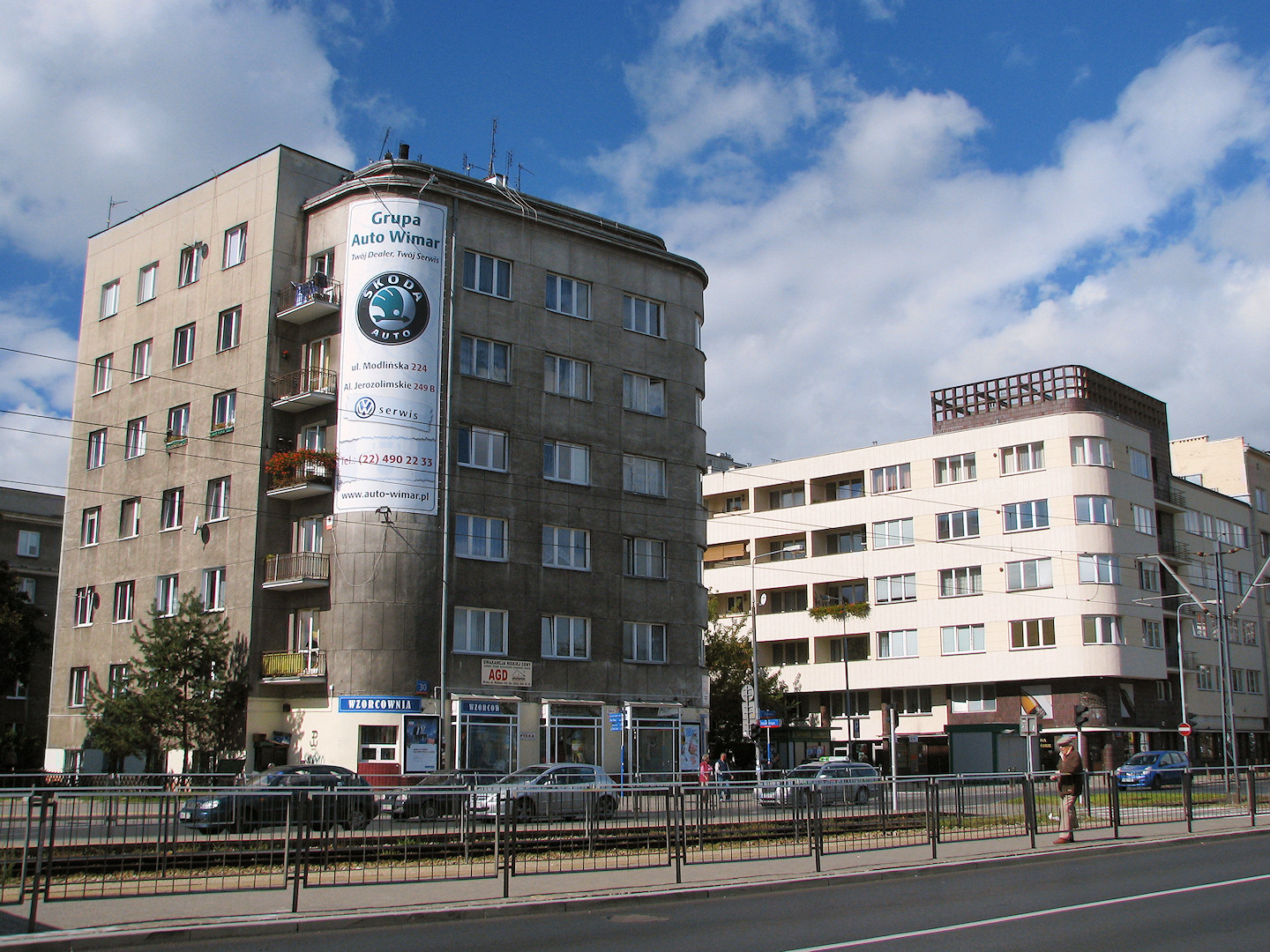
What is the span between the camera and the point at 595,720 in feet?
128

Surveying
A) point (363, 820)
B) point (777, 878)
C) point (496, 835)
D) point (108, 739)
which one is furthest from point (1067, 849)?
point (108, 739)

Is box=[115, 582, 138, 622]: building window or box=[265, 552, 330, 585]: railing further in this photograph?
box=[115, 582, 138, 622]: building window

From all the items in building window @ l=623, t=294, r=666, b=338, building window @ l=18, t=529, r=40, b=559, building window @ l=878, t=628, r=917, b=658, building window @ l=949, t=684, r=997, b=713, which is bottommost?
building window @ l=949, t=684, r=997, b=713

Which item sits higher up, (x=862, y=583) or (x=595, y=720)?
(x=862, y=583)

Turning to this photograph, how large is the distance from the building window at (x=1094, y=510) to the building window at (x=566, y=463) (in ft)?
93.9

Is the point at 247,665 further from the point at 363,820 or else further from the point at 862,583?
the point at 862,583

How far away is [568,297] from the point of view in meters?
41.5

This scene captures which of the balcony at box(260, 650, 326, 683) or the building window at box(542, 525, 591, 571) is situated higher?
the building window at box(542, 525, 591, 571)

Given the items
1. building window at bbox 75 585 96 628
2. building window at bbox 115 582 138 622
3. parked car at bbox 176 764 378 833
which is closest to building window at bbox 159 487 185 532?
building window at bbox 115 582 138 622

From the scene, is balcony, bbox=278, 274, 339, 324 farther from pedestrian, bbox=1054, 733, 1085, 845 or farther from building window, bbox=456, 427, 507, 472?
pedestrian, bbox=1054, 733, 1085, 845

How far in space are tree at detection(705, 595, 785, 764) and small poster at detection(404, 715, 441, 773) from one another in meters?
21.1

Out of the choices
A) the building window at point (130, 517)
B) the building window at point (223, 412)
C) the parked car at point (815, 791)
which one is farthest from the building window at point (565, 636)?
the parked car at point (815, 791)

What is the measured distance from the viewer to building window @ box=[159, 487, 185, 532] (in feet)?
133

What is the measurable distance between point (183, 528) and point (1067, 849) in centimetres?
3127
